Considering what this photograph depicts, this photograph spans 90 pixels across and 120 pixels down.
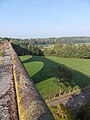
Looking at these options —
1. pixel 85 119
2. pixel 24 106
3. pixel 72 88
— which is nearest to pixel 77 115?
pixel 85 119

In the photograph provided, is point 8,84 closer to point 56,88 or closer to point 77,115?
point 77,115

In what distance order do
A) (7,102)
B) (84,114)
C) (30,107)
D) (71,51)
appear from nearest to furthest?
(30,107), (7,102), (84,114), (71,51)

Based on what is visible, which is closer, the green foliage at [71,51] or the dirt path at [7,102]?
the dirt path at [7,102]

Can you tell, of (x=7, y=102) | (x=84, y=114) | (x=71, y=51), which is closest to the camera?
(x=7, y=102)

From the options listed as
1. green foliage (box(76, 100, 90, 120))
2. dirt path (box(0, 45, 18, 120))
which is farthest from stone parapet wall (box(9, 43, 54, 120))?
green foliage (box(76, 100, 90, 120))

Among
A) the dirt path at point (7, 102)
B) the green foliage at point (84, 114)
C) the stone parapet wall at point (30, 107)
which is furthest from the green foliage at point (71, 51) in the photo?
the stone parapet wall at point (30, 107)

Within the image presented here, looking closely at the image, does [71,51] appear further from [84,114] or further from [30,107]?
[30,107]

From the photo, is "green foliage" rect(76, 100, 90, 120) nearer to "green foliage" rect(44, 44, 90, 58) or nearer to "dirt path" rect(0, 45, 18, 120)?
"dirt path" rect(0, 45, 18, 120)

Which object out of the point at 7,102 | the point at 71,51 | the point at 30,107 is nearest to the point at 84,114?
the point at 7,102

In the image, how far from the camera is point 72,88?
1513 inches

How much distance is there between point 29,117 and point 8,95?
1643 millimetres

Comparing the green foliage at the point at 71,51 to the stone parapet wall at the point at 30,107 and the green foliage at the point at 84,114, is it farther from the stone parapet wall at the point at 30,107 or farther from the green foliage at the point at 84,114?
the stone parapet wall at the point at 30,107

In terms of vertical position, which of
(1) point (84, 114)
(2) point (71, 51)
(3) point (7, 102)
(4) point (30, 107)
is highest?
(4) point (30, 107)

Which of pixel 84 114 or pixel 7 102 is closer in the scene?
pixel 7 102
